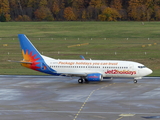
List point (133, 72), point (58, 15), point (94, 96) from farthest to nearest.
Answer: point (58, 15), point (133, 72), point (94, 96)

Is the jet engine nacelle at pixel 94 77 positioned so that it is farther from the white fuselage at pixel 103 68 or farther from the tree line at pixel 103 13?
the tree line at pixel 103 13

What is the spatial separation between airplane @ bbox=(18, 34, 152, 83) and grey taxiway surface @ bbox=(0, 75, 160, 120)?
4.24ft

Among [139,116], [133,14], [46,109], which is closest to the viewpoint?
[139,116]

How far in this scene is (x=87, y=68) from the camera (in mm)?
61750

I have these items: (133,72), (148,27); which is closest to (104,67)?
(133,72)

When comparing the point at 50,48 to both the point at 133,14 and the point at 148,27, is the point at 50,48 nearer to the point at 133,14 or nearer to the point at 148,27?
the point at 148,27

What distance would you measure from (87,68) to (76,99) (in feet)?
45.2

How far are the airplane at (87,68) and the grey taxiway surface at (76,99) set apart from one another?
129cm

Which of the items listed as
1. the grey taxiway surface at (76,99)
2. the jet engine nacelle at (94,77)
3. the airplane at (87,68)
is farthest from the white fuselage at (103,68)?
the grey taxiway surface at (76,99)

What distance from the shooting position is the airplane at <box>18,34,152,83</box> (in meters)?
60.7

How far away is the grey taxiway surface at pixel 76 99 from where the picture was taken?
40.4 meters

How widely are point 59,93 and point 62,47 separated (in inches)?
2345

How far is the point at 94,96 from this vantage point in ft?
165

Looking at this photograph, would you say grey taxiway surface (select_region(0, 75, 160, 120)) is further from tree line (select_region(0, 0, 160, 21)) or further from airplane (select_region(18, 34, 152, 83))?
tree line (select_region(0, 0, 160, 21))
